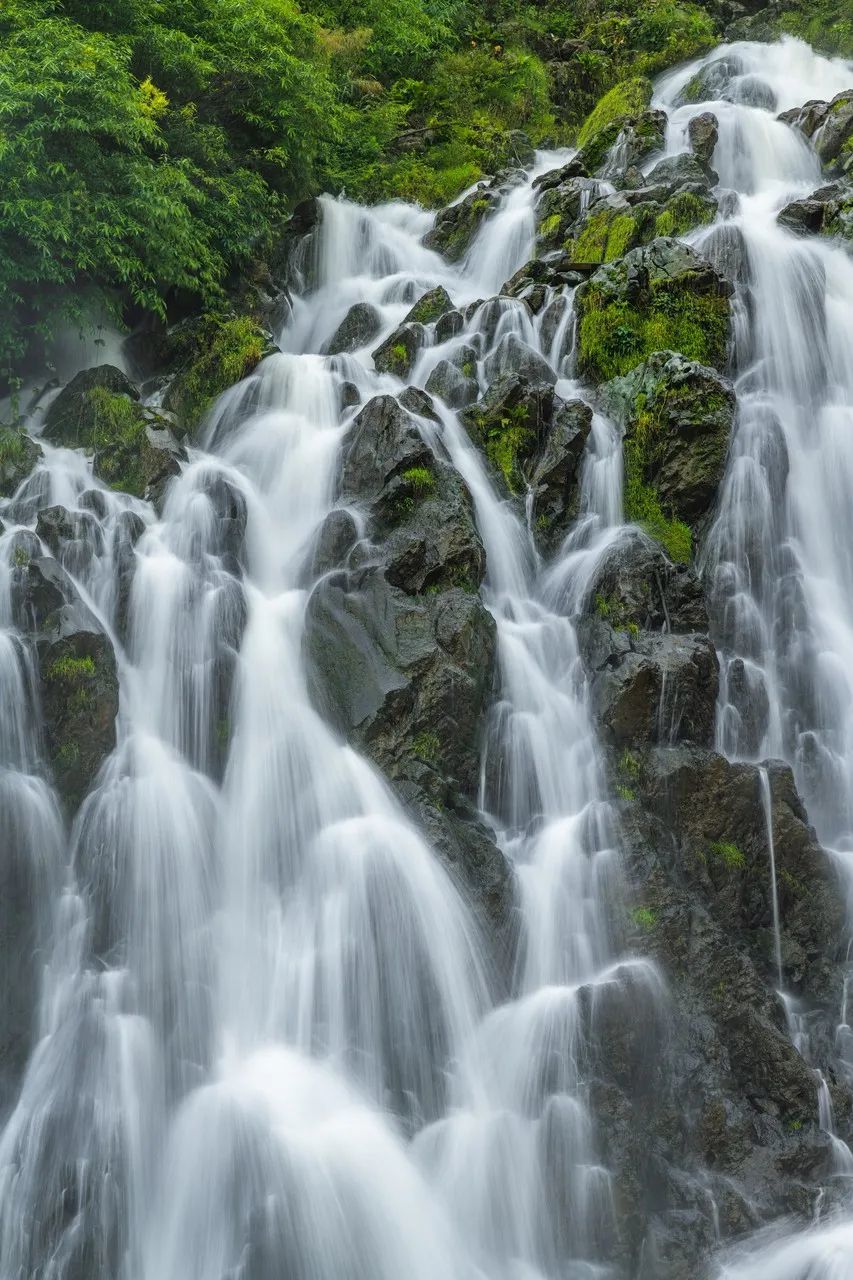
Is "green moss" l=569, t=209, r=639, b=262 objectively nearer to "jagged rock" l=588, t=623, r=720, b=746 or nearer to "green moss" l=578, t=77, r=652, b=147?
"green moss" l=578, t=77, r=652, b=147

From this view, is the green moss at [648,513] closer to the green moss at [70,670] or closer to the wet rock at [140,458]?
the wet rock at [140,458]

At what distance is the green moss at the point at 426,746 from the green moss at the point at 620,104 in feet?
52.8

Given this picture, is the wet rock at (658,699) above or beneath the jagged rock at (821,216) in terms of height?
beneath

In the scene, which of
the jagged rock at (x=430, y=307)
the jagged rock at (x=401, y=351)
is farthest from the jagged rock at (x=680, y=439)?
the jagged rock at (x=430, y=307)

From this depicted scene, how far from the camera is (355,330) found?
13539 mm

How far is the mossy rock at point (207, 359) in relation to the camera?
11.3 m

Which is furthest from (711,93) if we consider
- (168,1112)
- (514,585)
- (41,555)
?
(168,1112)

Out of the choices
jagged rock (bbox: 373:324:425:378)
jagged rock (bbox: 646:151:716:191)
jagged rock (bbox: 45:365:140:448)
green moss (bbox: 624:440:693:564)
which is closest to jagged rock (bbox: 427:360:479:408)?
jagged rock (bbox: 373:324:425:378)

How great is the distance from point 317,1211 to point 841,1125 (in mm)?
3507

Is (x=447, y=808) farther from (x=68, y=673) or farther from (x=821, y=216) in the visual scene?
(x=821, y=216)

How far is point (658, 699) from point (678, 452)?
319 centimetres

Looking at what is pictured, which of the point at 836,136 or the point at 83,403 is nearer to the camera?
the point at 83,403

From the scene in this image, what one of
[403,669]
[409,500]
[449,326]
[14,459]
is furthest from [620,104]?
[403,669]

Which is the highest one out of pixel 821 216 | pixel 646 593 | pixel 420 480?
pixel 821 216
